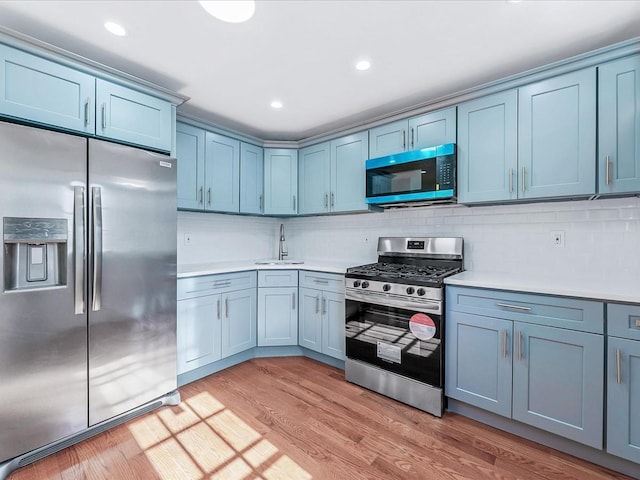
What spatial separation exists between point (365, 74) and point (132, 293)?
2.24 metres

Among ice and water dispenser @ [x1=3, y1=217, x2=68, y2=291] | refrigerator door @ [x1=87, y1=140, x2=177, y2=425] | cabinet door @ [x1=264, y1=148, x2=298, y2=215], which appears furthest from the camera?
cabinet door @ [x1=264, y1=148, x2=298, y2=215]

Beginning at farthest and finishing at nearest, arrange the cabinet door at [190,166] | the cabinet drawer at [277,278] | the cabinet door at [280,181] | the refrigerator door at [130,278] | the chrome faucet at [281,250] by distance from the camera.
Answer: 1. the chrome faucet at [281,250]
2. the cabinet door at [280,181]
3. the cabinet drawer at [277,278]
4. the cabinet door at [190,166]
5. the refrigerator door at [130,278]

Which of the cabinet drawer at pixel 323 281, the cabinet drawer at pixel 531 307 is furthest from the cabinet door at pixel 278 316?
the cabinet drawer at pixel 531 307

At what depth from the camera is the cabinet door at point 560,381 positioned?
5.29ft

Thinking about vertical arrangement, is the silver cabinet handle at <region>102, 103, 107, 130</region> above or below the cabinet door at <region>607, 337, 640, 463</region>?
above

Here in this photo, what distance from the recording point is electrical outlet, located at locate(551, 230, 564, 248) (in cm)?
216

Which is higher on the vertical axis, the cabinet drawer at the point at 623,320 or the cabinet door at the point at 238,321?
the cabinet drawer at the point at 623,320

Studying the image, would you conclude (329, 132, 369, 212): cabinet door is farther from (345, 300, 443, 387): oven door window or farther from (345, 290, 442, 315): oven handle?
(345, 300, 443, 387): oven door window

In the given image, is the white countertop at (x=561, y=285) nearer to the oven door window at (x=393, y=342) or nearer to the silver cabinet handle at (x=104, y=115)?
the oven door window at (x=393, y=342)

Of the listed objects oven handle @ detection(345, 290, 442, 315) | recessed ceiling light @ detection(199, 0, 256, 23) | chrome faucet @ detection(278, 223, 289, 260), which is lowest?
oven handle @ detection(345, 290, 442, 315)

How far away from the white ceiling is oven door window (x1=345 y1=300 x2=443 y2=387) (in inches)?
69.4

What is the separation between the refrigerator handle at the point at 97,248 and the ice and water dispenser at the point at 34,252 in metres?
0.14

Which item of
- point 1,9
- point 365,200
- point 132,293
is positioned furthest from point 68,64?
point 365,200

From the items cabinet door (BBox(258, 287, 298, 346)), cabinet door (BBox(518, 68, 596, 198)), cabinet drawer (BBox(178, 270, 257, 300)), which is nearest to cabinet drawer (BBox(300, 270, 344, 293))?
cabinet door (BBox(258, 287, 298, 346))
